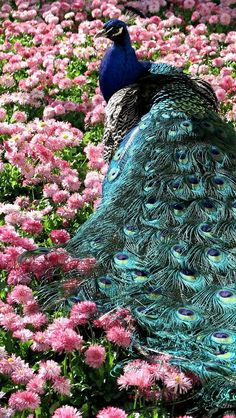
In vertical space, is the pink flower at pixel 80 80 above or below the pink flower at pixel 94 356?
below

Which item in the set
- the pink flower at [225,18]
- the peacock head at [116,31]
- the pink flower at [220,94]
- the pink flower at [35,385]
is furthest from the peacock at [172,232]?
the pink flower at [225,18]

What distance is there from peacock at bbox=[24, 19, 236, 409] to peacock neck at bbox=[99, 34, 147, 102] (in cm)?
44

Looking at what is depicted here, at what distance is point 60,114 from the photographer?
6086mm

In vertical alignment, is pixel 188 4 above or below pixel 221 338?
below

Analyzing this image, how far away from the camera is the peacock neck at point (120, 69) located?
17.0ft

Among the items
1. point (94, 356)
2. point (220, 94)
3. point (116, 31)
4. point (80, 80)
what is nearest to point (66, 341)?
point (94, 356)

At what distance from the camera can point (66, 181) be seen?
16.0ft

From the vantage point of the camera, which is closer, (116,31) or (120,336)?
(120,336)

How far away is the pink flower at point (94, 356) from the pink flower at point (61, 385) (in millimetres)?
157

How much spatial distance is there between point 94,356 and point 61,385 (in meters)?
0.20

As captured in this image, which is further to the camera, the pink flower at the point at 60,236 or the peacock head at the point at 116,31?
the peacock head at the point at 116,31

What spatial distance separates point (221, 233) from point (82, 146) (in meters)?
2.52

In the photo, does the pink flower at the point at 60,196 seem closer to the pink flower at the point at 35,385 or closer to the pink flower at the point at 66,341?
the pink flower at the point at 66,341

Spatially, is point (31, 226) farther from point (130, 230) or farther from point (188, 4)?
point (188, 4)
